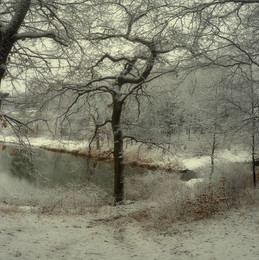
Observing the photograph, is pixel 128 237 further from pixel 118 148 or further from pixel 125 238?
pixel 118 148

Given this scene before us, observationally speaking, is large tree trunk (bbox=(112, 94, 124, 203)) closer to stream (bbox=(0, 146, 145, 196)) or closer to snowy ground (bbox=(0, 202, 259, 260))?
snowy ground (bbox=(0, 202, 259, 260))

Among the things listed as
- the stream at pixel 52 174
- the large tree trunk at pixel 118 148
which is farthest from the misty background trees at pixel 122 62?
the stream at pixel 52 174

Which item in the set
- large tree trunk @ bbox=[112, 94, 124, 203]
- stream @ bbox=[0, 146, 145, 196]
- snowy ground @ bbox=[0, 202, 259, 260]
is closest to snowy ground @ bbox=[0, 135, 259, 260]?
snowy ground @ bbox=[0, 202, 259, 260]

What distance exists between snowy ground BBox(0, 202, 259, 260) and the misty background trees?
268cm

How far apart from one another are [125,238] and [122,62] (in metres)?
7.79

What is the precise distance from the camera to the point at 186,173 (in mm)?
23047

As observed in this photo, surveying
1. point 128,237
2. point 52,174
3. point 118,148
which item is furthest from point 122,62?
point 52,174

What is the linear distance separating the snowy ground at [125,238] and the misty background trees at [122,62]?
2.68 meters

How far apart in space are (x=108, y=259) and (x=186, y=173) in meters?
17.8

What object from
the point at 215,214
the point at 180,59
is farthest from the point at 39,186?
the point at 180,59

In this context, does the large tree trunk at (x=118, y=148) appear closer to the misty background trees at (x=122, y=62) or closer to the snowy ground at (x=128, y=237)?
the misty background trees at (x=122, y=62)

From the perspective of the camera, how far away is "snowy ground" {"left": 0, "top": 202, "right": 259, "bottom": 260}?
5941mm

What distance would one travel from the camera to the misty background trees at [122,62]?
562 centimetres

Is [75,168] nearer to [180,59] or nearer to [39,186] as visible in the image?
[39,186]
